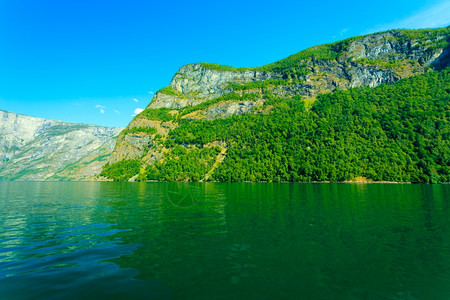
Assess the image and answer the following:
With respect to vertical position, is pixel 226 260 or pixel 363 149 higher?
pixel 363 149

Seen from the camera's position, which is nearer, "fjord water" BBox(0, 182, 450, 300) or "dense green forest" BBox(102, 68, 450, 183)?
"fjord water" BBox(0, 182, 450, 300)

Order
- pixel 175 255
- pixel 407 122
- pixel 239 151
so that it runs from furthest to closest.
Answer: pixel 239 151 → pixel 407 122 → pixel 175 255

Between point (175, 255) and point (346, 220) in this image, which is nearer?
point (175, 255)

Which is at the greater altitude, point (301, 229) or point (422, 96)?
point (422, 96)

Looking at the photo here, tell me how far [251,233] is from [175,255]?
7.35 metres

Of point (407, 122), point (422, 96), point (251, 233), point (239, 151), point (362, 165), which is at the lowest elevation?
point (251, 233)

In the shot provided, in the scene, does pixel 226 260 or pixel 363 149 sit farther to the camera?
pixel 363 149

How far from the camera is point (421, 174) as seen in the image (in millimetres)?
125062

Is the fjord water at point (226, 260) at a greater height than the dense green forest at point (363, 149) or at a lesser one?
lesser

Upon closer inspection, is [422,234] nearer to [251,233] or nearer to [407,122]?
[251,233]

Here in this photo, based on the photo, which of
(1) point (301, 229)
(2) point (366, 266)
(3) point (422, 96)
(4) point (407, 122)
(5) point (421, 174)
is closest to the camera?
(2) point (366, 266)

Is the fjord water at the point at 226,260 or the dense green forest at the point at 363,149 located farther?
the dense green forest at the point at 363,149

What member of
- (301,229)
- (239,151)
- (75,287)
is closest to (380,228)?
(301,229)

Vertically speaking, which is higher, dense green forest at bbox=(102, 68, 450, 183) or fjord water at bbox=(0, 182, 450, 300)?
dense green forest at bbox=(102, 68, 450, 183)
